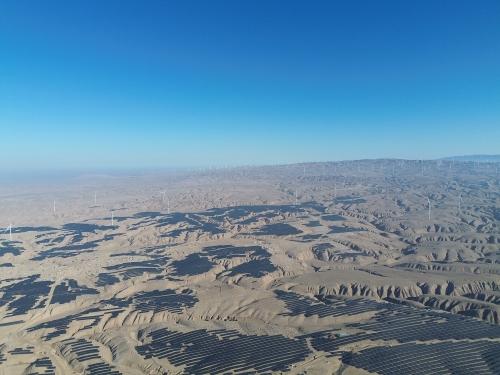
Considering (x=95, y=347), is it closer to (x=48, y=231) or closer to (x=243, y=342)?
(x=243, y=342)

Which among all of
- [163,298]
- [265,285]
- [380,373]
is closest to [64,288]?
[163,298]

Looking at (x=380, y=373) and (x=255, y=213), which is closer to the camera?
(x=380, y=373)

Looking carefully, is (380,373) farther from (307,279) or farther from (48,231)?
(48,231)

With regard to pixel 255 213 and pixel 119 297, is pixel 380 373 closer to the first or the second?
pixel 119 297

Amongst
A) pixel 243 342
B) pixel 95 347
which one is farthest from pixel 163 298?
pixel 243 342

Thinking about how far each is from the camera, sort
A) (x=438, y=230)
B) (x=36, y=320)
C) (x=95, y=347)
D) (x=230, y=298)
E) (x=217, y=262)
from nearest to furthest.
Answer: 1. (x=95, y=347)
2. (x=36, y=320)
3. (x=230, y=298)
4. (x=217, y=262)
5. (x=438, y=230)

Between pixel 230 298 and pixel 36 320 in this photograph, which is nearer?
pixel 36 320

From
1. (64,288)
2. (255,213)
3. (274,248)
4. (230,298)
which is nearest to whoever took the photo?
(230,298)

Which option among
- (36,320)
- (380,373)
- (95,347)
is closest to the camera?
(380,373)

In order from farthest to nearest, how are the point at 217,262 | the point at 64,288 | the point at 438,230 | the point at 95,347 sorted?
the point at 438,230 < the point at 217,262 < the point at 64,288 < the point at 95,347
